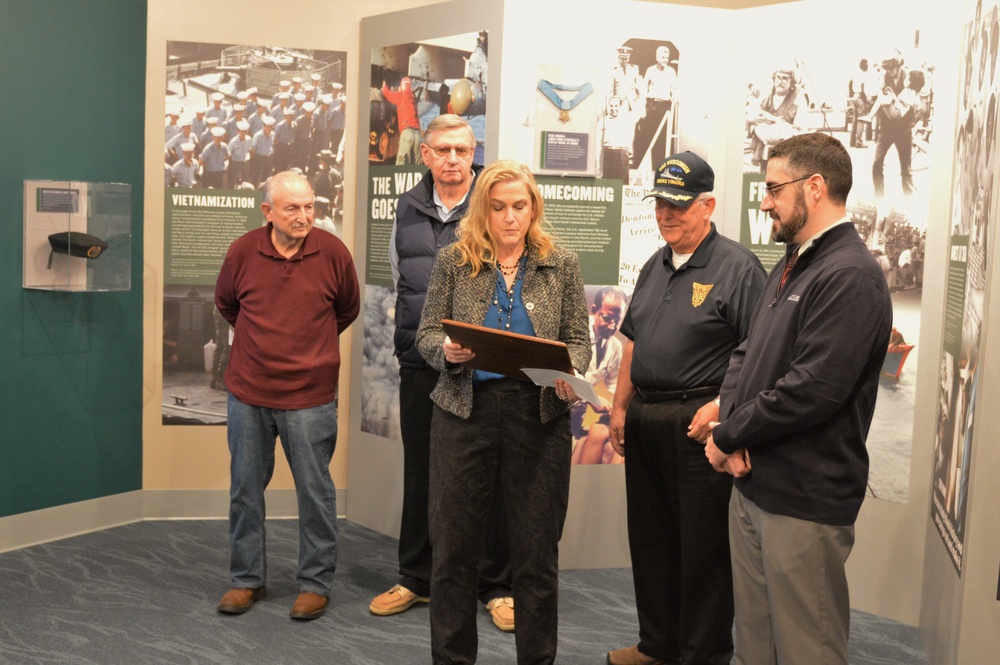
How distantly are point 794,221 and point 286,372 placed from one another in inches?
86.6

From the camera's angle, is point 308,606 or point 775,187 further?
point 308,606

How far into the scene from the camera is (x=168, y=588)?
4.45 metres

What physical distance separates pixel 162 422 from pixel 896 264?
3.87 metres

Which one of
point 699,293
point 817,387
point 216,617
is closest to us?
point 817,387

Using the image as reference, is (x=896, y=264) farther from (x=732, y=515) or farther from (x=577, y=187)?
(x=732, y=515)

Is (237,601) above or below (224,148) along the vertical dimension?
below

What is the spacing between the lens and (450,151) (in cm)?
401

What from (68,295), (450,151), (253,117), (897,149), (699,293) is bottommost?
(68,295)

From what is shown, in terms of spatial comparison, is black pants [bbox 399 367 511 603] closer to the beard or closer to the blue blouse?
the blue blouse

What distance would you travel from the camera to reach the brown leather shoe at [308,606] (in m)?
4.09

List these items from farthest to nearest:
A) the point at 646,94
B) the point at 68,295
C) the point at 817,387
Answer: the point at 68,295 < the point at 646,94 < the point at 817,387

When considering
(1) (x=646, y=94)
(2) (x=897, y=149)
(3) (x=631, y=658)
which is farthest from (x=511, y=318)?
(2) (x=897, y=149)

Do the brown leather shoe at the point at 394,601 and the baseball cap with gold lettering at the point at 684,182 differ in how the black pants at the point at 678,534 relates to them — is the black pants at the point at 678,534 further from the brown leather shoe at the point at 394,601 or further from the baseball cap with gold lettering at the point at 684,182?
the brown leather shoe at the point at 394,601

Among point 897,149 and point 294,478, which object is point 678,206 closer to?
point 897,149
